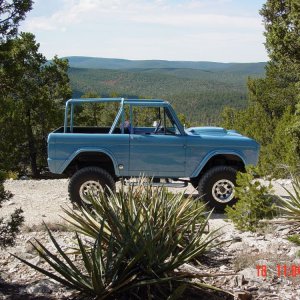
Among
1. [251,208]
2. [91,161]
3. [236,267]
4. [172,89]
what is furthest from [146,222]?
[172,89]

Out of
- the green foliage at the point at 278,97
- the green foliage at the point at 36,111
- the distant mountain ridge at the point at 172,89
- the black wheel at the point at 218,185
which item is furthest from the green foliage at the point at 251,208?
the distant mountain ridge at the point at 172,89

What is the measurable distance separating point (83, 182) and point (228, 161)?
2.61m

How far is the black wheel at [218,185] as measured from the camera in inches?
296

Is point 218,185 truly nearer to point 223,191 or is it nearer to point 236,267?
point 223,191

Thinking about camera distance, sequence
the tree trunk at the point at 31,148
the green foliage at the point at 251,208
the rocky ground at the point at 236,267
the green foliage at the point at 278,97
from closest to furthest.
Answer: the rocky ground at the point at 236,267 < the green foliage at the point at 251,208 < the green foliage at the point at 278,97 < the tree trunk at the point at 31,148

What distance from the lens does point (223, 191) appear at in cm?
759

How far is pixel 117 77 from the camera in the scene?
184375 millimetres

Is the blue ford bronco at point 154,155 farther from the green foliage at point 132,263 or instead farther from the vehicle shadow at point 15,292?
the vehicle shadow at point 15,292

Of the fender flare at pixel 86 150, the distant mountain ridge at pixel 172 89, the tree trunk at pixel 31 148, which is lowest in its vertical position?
the tree trunk at pixel 31 148

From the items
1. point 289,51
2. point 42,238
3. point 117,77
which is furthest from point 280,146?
point 117,77
